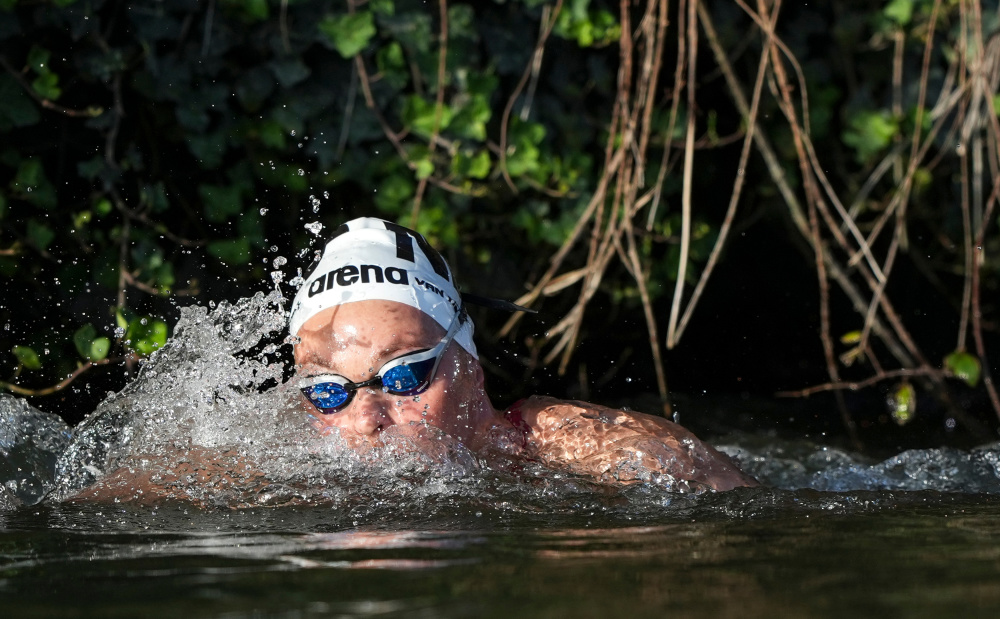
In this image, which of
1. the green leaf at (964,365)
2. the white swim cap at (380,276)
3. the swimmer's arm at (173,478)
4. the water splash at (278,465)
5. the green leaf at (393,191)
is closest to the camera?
the water splash at (278,465)

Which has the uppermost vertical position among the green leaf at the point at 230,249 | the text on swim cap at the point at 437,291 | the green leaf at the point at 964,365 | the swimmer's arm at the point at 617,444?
the green leaf at the point at 230,249

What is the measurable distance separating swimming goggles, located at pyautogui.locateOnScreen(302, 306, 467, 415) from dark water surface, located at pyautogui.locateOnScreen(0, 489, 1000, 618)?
715 mm

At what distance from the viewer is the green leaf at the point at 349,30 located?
4.40 metres

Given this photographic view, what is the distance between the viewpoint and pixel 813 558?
1.96 metres

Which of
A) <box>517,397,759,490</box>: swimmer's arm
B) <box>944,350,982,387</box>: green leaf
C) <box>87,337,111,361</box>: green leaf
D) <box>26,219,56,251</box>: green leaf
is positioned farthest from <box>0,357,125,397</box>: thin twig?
<box>944,350,982,387</box>: green leaf

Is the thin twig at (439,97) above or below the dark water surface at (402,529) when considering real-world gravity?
above

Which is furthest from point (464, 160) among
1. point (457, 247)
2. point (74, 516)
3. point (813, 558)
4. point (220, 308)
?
point (813, 558)

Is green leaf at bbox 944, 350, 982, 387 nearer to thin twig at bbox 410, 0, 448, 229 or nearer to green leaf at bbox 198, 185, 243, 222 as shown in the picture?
thin twig at bbox 410, 0, 448, 229

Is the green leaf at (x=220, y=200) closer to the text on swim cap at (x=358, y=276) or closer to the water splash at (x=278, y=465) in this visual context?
the water splash at (x=278, y=465)

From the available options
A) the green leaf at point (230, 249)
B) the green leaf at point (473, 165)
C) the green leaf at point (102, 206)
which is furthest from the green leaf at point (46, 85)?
the green leaf at point (473, 165)

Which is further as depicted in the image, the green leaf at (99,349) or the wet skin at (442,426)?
the green leaf at (99,349)

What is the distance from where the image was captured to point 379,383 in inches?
136

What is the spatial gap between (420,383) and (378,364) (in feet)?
0.45

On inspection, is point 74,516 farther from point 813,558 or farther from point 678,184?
point 678,184
